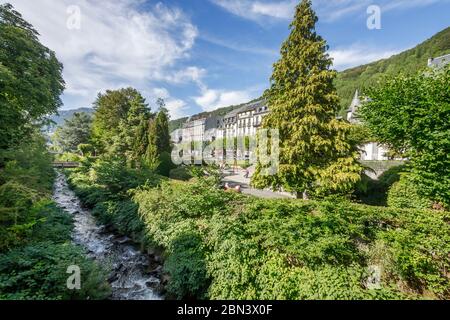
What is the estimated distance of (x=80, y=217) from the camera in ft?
45.3

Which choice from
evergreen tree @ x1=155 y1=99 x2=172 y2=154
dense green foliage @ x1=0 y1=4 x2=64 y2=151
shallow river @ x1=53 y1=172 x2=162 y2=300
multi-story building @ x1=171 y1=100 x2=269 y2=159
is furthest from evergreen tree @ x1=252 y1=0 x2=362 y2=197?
multi-story building @ x1=171 y1=100 x2=269 y2=159

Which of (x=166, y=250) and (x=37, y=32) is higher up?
(x=37, y=32)

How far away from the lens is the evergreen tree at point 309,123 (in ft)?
34.2

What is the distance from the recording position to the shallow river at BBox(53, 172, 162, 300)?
6945 mm

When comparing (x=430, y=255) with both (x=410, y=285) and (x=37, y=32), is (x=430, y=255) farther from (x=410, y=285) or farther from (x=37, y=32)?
(x=37, y=32)

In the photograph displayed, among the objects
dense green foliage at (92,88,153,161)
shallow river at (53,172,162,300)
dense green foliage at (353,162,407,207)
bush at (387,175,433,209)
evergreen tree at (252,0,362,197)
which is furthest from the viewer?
dense green foliage at (92,88,153,161)

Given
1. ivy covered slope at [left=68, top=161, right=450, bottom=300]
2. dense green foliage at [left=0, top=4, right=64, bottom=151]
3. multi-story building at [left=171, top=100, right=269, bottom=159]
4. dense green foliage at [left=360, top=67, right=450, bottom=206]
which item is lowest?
ivy covered slope at [left=68, top=161, right=450, bottom=300]

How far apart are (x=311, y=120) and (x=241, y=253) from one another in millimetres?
7490

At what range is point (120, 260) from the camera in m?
8.80

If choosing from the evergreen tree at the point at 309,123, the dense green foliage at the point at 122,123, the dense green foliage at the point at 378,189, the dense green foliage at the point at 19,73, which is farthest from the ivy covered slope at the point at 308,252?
the dense green foliage at the point at 122,123

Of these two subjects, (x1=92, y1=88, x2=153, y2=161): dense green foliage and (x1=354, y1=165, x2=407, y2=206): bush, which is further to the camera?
(x1=92, y1=88, x2=153, y2=161): dense green foliage

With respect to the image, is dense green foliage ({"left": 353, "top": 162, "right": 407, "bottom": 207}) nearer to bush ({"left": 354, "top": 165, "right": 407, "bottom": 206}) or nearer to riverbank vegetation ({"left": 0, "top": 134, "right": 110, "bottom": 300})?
bush ({"left": 354, "top": 165, "right": 407, "bottom": 206})

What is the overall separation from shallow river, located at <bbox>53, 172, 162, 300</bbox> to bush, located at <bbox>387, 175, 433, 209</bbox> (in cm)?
1099
